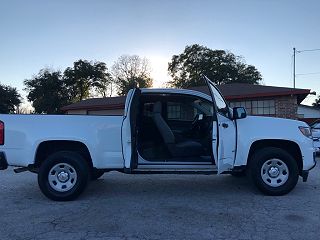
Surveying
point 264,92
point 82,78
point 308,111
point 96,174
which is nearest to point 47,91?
point 82,78

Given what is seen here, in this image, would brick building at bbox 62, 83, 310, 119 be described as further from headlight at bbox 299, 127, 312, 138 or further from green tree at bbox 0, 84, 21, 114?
green tree at bbox 0, 84, 21, 114

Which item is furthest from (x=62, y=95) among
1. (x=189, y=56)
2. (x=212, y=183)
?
(x=212, y=183)

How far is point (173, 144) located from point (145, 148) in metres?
0.55

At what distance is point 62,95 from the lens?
56469 mm

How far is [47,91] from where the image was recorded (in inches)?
2202

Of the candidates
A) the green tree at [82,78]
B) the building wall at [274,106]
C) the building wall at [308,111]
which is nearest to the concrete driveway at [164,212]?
the building wall at [274,106]

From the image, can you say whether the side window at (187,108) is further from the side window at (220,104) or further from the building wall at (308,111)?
the building wall at (308,111)

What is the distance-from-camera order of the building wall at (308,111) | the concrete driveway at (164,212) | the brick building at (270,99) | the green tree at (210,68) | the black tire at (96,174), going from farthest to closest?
1. the green tree at (210,68)
2. the building wall at (308,111)
3. the brick building at (270,99)
4. the black tire at (96,174)
5. the concrete driveway at (164,212)

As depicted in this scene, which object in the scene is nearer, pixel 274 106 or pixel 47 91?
pixel 274 106

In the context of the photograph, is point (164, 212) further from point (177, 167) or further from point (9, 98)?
point (9, 98)

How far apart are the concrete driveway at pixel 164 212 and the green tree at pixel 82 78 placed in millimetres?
50417

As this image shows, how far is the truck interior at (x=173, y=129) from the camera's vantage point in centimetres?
709

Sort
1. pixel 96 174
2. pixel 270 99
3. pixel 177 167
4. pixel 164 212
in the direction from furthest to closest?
1. pixel 270 99
2. pixel 96 174
3. pixel 177 167
4. pixel 164 212

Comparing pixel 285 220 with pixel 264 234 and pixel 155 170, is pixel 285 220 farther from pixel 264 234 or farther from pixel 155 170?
pixel 155 170
